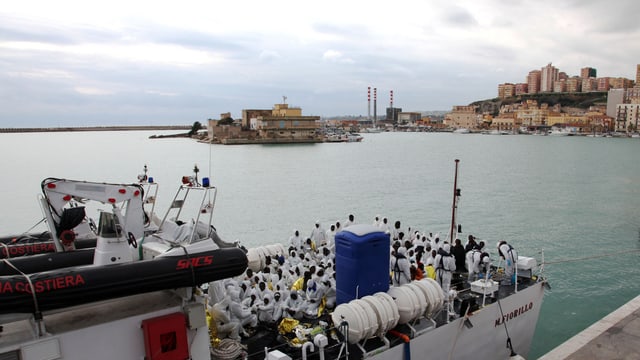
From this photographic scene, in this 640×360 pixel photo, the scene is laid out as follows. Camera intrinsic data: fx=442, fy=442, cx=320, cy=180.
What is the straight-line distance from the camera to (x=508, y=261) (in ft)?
31.8

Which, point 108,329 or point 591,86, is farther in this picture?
point 591,86

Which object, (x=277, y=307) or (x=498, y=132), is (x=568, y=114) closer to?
(x=498, y=132)

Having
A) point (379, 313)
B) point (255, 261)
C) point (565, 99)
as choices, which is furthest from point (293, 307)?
point (565, 99)

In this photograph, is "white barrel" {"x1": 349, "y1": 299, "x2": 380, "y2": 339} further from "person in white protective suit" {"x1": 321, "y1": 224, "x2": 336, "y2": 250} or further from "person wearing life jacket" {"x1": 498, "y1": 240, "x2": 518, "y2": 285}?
"person in white protective suit" {"x1": 321, "y1": 224, "x2": 336, "y2": 250}

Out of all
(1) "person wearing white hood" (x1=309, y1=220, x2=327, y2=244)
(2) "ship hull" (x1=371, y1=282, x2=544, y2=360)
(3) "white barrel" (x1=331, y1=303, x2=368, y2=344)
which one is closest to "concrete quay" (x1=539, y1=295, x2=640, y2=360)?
(2) "ship hull" (x1=371, y1=282, x2=544, y2=360)

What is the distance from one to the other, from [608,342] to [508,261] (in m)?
2.34

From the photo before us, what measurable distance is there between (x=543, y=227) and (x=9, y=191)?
40.5 metres

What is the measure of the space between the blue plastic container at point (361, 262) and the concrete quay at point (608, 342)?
3.94m

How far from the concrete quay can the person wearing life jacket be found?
1590 mm

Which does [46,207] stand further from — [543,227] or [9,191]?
[9,191]

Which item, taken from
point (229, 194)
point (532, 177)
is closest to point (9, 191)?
point (229, 194)

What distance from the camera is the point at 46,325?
4.50m

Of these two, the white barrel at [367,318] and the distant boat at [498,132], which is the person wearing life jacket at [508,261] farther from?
the distant boat at [498,132]

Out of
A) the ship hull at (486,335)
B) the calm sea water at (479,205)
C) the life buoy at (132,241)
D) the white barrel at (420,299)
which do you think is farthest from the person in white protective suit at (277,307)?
the calm sea water at (479,205)
